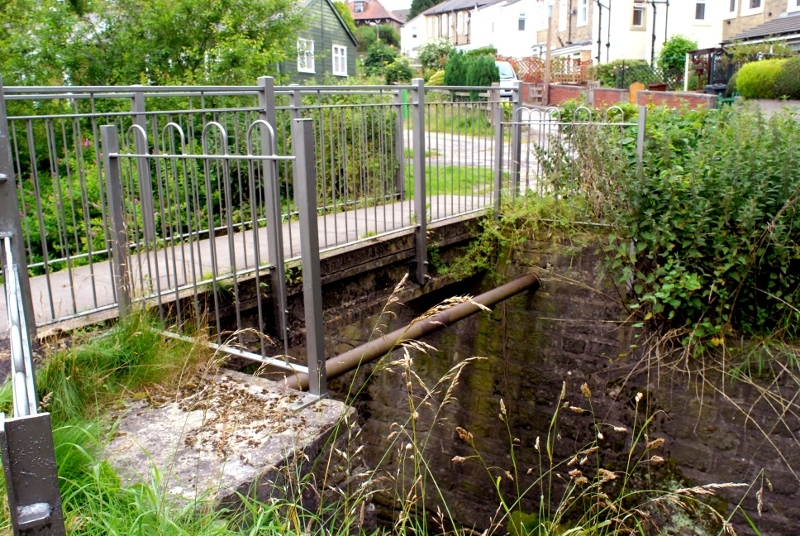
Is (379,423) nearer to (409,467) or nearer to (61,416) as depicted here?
(409,467)

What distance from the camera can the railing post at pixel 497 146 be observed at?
24.2 feet

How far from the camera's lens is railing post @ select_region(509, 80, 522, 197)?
753 centimetres

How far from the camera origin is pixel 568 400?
22.7 ft

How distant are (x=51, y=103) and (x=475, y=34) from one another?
53126 mm

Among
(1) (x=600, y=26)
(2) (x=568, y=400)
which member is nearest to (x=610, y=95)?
(1) (x=600, y=26)

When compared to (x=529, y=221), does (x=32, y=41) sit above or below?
above

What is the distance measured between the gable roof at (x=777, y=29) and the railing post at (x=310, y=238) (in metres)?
25.7

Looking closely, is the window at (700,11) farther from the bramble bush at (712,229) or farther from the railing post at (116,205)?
the railing post at (116,205)

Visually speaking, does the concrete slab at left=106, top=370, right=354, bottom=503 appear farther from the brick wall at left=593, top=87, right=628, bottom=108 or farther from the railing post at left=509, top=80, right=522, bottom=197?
the brick wall at left=593, top=87, right=628, bottom=108

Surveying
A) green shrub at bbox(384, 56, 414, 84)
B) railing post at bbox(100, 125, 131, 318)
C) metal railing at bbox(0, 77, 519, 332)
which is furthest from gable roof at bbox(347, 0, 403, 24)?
railing post at bbox(100, 125, 131, 318)

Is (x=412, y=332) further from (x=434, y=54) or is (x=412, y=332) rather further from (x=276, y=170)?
(x=434, y=54)

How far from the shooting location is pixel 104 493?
2744mm

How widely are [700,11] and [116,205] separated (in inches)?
1511

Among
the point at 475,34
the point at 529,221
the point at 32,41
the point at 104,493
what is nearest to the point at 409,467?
the point at 529,221
